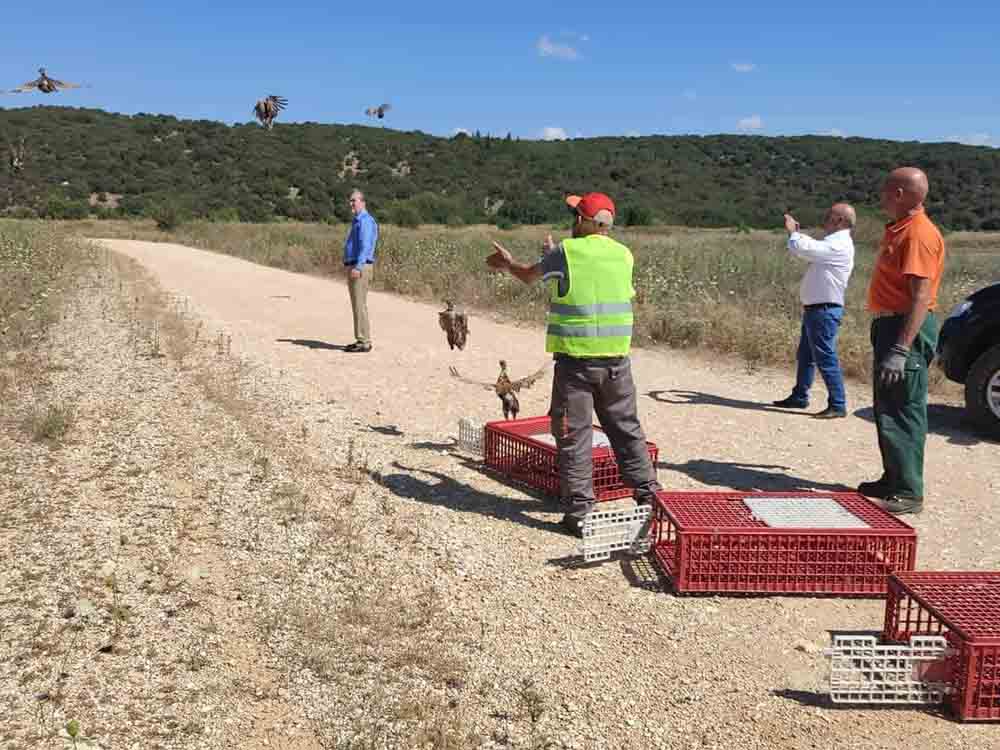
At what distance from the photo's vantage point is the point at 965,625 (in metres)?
3.50

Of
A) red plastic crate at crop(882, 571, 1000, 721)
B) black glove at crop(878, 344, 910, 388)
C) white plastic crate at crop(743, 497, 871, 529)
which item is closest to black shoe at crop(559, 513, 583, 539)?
white plastic crate at crop(743, 497, 871, 529)

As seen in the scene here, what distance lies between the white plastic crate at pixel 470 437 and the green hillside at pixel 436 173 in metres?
36.4

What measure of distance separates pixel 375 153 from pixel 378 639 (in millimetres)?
70819

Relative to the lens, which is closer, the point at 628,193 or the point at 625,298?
the point at 625,298

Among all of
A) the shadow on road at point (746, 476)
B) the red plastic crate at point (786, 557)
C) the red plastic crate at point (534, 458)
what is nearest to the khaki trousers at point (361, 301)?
the red plastic crate at point (534, 458)

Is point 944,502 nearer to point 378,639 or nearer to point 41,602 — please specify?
point 378,639

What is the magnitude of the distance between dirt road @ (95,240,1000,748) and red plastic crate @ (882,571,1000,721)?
0.12m

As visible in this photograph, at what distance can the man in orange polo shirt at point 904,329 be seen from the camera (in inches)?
211

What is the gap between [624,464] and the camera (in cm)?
524

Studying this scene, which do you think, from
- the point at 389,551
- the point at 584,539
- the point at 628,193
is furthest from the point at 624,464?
the point at 628,193

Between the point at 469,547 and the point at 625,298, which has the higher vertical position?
the point at 625,298

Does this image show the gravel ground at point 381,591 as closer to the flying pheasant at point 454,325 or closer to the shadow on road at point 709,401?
the shadow on road at point 709,401

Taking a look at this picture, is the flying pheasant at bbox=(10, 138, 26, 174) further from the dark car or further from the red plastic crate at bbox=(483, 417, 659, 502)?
the dark car

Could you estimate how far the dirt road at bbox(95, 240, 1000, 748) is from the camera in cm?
347
